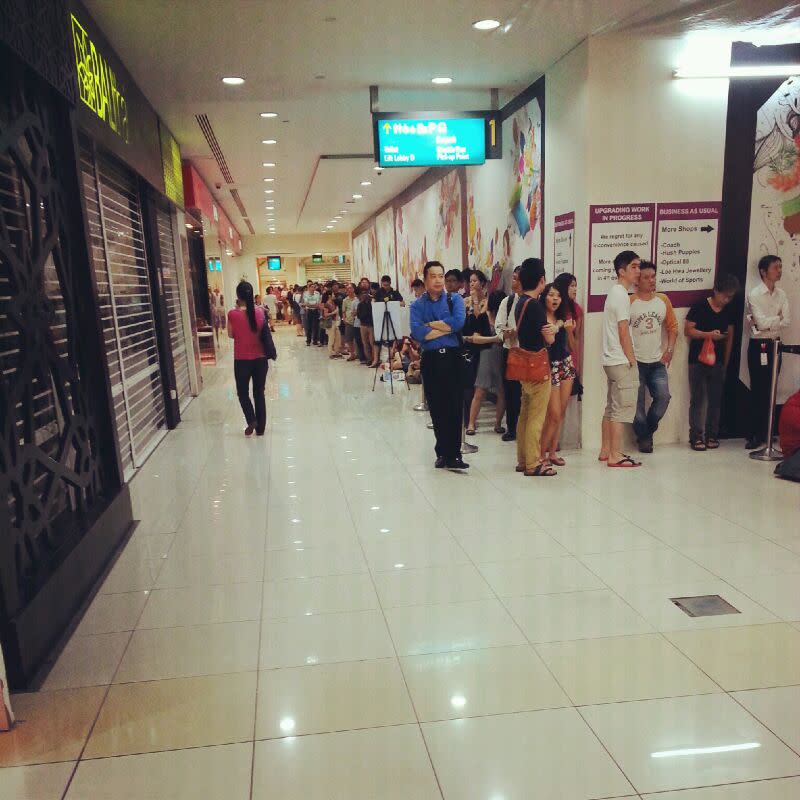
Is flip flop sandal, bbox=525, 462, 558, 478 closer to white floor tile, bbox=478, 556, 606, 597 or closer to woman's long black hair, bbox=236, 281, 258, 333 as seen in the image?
white floor tile, bbox=478, 556, 606, 597

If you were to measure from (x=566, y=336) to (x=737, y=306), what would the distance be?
64.0 inches

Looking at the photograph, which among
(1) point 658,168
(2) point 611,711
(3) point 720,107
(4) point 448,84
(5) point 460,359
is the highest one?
(4) point 448,84

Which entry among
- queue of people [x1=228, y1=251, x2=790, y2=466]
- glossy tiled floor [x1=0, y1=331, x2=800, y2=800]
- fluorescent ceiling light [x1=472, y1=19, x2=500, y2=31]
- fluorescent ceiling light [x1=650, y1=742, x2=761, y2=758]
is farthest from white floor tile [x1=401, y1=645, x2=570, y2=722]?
fluorescent ceiling light [x1=472, y1=19, x2=500, y2=31]

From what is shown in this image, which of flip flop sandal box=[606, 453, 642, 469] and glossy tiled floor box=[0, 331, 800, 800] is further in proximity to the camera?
flip flop sandal box=[606, 453, 642, 469]

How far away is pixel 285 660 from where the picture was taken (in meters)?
2.63

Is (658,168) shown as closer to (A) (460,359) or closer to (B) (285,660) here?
(A) (460,359)

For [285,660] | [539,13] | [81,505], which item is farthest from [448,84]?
[285,660]

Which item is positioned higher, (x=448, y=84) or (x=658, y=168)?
(x=448, y=84)

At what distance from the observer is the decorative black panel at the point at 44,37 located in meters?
2.82

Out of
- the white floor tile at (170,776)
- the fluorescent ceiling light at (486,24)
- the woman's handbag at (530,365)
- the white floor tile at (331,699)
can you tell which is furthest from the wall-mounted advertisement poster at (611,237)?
the white floor tile at (170,776)

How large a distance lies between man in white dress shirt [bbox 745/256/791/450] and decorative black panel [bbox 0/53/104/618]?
4982 millimetres

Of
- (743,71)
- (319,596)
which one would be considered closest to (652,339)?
(743,71)

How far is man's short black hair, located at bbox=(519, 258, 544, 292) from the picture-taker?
4750mm

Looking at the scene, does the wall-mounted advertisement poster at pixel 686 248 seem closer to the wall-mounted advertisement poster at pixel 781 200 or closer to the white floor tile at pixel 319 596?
the wall-mounted advertisement poster at pixel 781 200
